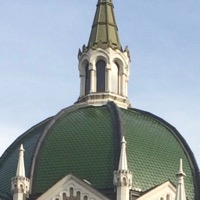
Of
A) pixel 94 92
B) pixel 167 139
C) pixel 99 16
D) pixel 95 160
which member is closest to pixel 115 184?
pixel 95 160

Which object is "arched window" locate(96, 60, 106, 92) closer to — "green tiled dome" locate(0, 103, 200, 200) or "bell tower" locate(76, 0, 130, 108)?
"bell tower" locate(76, 0, 130, 108)

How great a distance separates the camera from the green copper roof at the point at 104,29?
5222 cm

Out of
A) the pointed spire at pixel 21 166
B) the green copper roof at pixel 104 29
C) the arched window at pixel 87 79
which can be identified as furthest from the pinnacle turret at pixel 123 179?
the green copper roof at pixel 104 29

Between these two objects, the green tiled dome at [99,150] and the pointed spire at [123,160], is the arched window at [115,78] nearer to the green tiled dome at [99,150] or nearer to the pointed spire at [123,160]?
the green tiled dome at [99,150]

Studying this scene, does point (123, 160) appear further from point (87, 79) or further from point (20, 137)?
point (87, 79)

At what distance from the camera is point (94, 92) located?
5088 cm

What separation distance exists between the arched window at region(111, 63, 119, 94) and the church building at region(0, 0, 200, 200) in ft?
2.08

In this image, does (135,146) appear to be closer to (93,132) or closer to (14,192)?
(93,132)

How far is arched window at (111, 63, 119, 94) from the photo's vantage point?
51219 mm

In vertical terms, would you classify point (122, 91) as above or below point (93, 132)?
above

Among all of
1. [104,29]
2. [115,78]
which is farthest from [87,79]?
[104,29]

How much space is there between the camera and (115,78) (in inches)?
2036

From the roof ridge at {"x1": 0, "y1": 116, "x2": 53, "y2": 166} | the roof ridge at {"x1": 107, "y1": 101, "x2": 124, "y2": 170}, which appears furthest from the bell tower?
the roof ridge at {"x1": 0, "y1": 116, "x2": 53, "y2": 166}

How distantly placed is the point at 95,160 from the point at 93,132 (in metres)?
1.85
